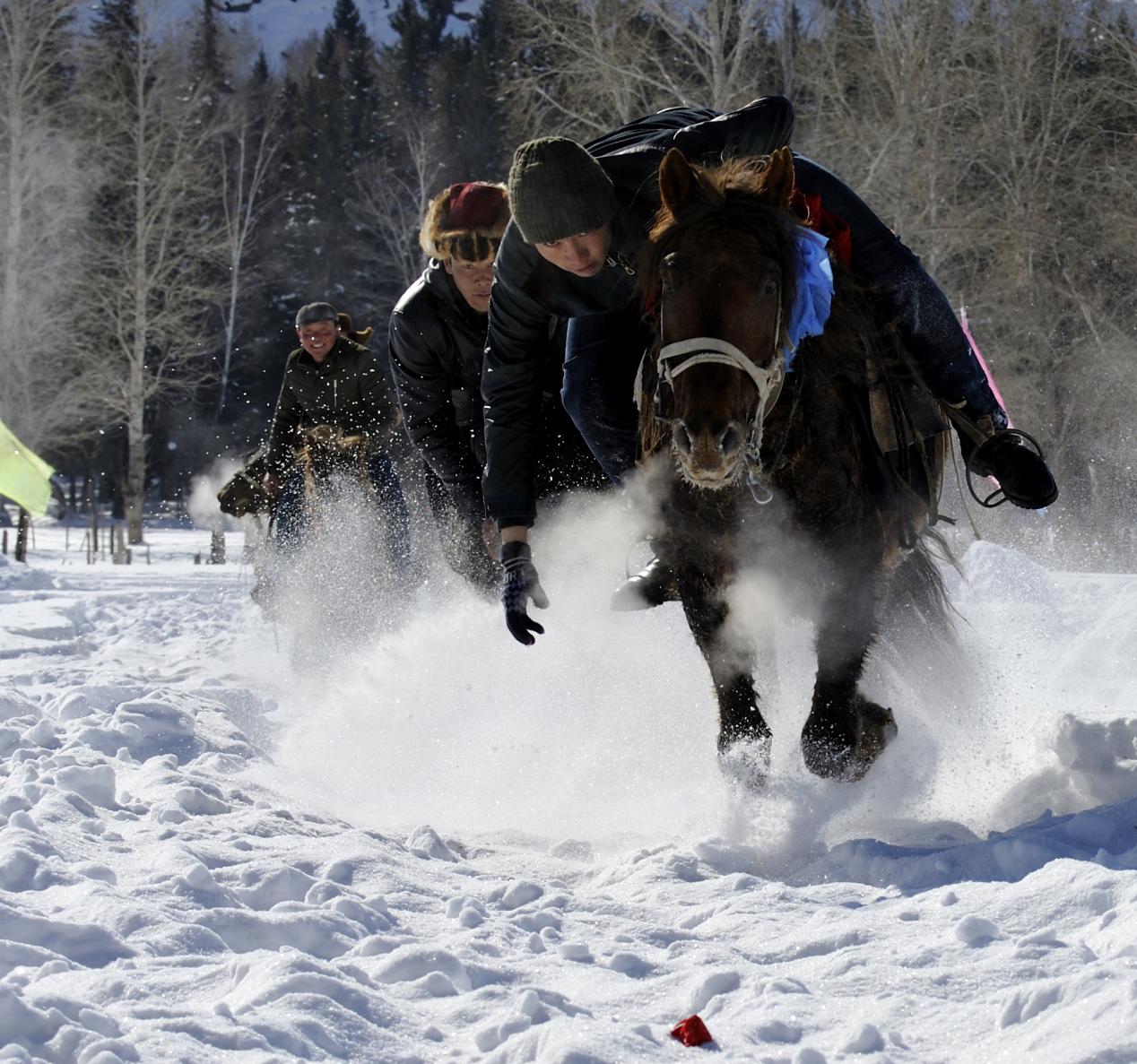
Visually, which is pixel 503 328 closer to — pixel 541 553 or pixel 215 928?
pixel 541 553

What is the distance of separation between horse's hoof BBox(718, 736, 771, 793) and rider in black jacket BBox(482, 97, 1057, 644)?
52 centimetres

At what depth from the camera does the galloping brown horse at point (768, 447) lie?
2971mm

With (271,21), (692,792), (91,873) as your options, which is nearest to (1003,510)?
(692,792)

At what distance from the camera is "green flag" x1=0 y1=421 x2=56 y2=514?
8648 millimetres

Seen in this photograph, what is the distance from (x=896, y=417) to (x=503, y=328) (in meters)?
1.12

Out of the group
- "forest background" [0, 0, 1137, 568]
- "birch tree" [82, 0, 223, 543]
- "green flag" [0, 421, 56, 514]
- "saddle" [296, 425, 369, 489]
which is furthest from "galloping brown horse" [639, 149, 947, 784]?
"birch tree" [82, 0, 223, 543]

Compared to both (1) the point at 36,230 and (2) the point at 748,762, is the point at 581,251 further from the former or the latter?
(1) the point at 36,230

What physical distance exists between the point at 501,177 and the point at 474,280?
28.1 meters

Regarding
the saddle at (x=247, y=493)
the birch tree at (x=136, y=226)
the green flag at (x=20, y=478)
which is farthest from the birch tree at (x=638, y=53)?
the saddle at (x=247, y=493)

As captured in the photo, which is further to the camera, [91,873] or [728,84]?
[728,84]

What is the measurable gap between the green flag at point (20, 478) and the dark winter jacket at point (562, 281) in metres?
5.33

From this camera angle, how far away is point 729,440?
281 centimetres

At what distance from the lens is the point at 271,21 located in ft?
194

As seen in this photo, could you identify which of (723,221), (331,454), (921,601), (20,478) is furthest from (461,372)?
(20,478)
